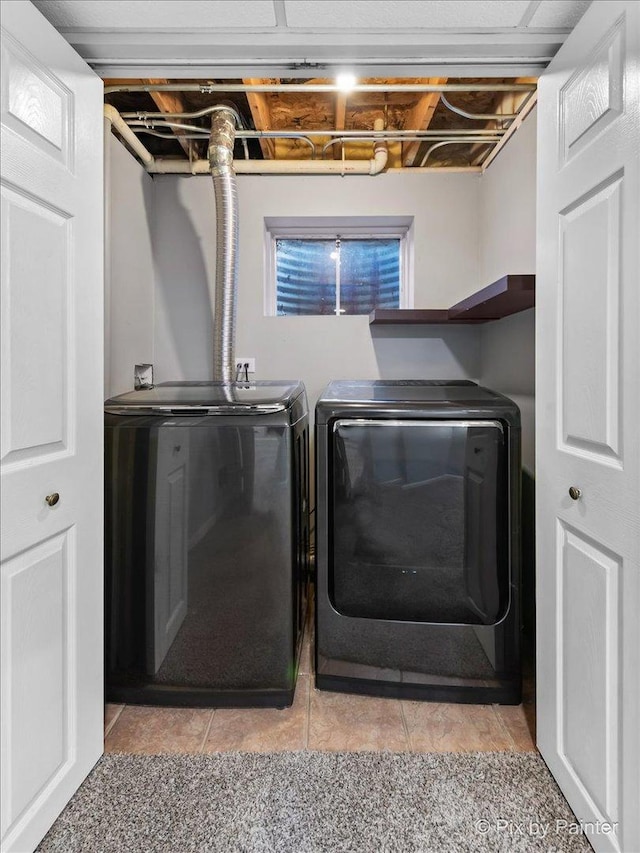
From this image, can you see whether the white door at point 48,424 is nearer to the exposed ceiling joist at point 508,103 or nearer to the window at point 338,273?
the window at point 338,273

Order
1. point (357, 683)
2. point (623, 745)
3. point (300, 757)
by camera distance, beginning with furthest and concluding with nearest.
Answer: point (357, 683)
point (300, 757)
point (623, 745)

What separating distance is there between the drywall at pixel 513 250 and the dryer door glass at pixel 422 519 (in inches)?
21.7

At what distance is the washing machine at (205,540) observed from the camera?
4.82 feet

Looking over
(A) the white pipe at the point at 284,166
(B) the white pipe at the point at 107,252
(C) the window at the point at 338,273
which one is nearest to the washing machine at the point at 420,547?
(B) the white pipe at the point at 107,252

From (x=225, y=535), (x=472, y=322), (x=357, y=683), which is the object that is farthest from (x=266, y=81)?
(x=357, y=683)

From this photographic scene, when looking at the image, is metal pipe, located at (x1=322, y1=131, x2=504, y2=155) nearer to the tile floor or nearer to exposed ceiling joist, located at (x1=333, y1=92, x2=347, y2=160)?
exposed ceiling joist, located at (x1=333, y1=92, x2=347, y2=160)

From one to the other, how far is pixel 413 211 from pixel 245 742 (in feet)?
8.14

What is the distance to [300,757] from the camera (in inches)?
51.6

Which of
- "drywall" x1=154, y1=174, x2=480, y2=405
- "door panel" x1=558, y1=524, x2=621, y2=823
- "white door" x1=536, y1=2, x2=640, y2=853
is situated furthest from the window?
"door panel" x1=558, y1=524, x2=621, y2=823

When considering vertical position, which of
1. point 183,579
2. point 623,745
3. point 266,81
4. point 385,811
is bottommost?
point 385,811

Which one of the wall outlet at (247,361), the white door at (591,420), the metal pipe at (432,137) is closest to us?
the white door at (591,420)

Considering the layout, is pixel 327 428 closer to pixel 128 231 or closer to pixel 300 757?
pixel 300 757

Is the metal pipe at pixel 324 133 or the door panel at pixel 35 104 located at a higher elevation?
the metal pipe at pixel 324 133

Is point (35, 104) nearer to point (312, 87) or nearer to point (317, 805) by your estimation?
→ point (312, 87)
